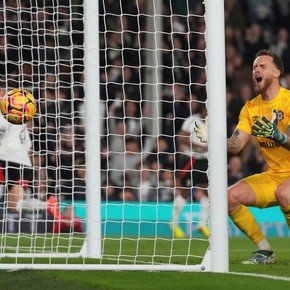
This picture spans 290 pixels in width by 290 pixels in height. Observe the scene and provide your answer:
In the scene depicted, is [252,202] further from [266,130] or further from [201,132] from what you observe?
[201,132]

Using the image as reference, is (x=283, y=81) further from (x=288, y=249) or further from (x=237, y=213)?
(x=237, y=213)

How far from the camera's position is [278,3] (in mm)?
22125

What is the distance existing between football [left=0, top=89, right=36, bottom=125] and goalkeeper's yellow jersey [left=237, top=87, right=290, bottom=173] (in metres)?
1.82

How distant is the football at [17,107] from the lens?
410 inches

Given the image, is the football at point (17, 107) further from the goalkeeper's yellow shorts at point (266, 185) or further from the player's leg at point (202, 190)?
the player's leg at point (202, 190)

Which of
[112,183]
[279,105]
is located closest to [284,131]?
[279,105]

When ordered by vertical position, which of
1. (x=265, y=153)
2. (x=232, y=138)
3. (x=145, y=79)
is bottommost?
(x=265, y=153)

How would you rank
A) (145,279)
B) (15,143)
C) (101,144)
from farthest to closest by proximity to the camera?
(101,144)
(15,143)
(145,279)

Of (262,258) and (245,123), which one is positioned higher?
(245,123)

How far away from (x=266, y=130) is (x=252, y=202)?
2.70 ft

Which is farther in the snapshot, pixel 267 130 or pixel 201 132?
pixel 267 130

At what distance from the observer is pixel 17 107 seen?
10453 mm

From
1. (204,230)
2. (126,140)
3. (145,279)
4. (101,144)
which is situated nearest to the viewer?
(145,279)

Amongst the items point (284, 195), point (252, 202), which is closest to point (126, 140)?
point (252, 202)
